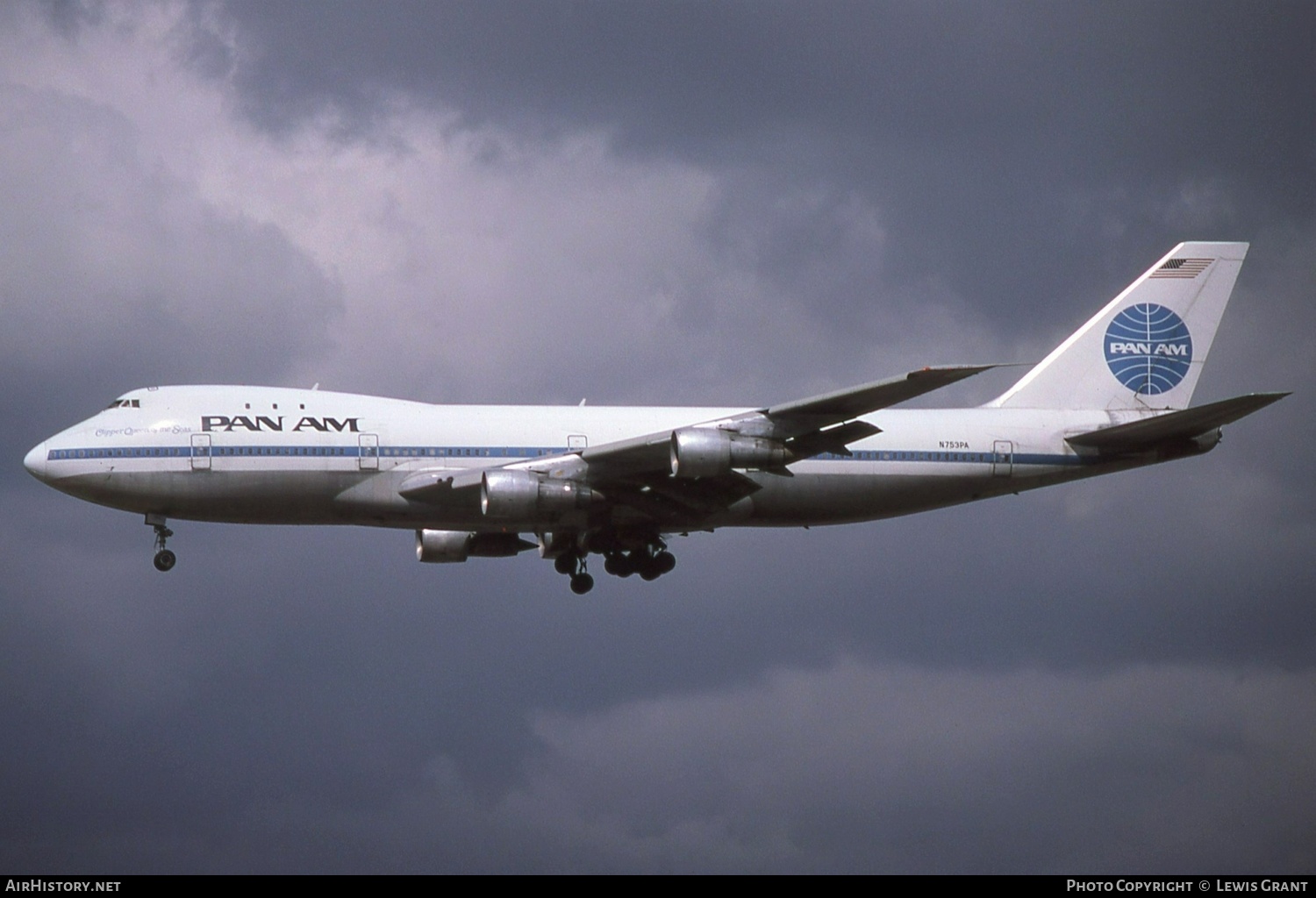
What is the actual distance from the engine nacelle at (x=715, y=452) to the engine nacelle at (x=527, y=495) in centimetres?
373

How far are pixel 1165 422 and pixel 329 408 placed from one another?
90.7 feet

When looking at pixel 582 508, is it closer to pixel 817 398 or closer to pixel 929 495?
pixel 817 398

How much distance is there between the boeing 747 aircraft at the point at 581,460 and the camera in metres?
55.1

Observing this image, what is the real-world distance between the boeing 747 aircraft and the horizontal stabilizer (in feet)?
0.27

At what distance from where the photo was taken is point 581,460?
56.3m

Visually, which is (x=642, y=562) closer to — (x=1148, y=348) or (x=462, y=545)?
(x=462, y=545)

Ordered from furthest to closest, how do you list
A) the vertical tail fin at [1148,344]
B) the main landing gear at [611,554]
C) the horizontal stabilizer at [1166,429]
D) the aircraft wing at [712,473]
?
the vertical tail fin at [1148,344] → the main landing gear at [611,554] → the horizontal stabilizer at [1166,429] → the aircraft wing at [712,473]

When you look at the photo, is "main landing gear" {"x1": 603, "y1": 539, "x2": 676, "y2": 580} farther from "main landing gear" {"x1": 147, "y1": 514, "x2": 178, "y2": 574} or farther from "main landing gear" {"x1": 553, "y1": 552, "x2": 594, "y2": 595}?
"main landing gear" {"x1": 147, "y1": 514, "x2": 178, "y2": 574}

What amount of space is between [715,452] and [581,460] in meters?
4.86

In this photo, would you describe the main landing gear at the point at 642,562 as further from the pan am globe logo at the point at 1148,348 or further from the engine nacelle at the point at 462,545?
the pan am globe logo at the point at 1148,348

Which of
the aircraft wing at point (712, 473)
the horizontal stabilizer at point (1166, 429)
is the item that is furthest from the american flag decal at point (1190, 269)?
the aircraft wing at point (712, 473)

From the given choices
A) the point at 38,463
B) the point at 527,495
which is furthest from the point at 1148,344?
the point at 38,463

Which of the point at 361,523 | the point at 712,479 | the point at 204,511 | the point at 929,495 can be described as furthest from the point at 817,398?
the point at 204,511

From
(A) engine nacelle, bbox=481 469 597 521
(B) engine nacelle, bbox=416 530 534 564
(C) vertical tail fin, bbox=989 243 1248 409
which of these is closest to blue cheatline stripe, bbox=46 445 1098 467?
(A) engine nacelle, bbox=481 469 597 521
